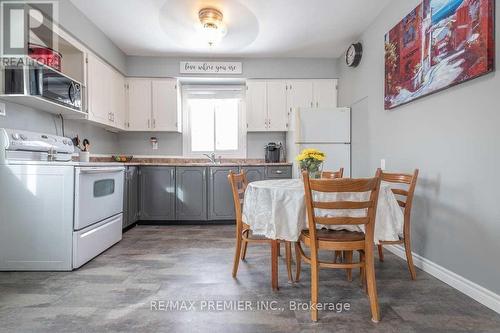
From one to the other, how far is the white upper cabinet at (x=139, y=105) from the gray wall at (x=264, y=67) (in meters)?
0.18

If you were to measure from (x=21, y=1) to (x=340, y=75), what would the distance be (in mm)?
4028

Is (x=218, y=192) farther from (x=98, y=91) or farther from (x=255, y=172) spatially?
(x=98, y=91)

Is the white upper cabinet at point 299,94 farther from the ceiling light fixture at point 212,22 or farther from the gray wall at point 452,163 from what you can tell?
the ceiling light fixture at point 212,22

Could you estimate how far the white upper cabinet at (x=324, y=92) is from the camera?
14.6 feet

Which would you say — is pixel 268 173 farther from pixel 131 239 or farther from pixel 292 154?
pixel 131 239

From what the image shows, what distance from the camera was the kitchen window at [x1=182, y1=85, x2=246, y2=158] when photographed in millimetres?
4730

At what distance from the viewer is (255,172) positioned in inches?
164

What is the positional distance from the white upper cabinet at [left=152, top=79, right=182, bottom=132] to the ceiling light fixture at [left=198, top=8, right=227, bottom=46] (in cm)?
145

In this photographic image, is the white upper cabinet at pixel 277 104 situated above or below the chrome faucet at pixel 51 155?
above

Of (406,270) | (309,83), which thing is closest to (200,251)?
(406,270)

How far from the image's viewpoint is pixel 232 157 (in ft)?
15.5

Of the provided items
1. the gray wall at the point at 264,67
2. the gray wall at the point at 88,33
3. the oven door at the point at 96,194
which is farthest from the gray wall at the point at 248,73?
the oven door at the point at 96,194

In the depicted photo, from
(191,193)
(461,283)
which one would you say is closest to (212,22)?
(191,193)

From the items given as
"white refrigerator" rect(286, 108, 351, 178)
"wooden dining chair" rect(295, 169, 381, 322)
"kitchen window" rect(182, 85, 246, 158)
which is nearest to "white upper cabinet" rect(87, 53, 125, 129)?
"kitchen window" rect(182, 85, 246, 158)
